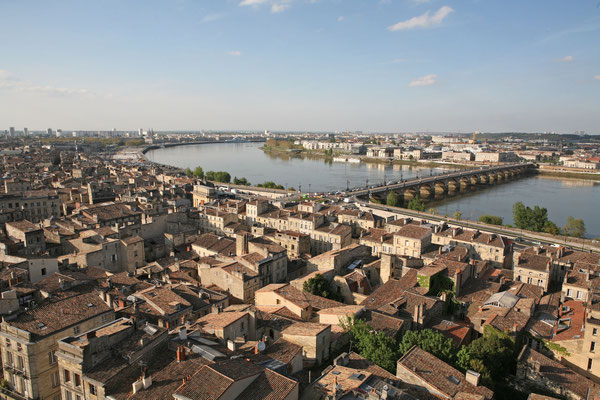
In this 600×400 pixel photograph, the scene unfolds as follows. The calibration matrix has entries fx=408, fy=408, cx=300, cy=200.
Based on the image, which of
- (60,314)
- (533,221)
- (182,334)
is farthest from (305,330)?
(533,221)

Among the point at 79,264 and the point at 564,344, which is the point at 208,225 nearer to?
the point at 79,264

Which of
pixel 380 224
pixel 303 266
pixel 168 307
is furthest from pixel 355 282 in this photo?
pixel 380 224

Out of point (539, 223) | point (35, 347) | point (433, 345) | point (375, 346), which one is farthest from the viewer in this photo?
point (539, 223)

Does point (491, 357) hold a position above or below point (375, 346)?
below

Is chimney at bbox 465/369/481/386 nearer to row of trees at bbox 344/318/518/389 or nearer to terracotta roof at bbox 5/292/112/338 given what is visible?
row of trees at bbox 344/318/518/389

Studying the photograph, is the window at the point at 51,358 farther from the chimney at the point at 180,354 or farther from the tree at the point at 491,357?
the tree at the point at 491,357

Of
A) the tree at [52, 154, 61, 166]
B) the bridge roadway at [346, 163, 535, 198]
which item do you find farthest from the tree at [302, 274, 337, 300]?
the tree at [52, 154, 61, 166]

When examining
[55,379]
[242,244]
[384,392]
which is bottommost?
[55,379]

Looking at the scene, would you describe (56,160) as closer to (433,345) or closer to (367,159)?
(433,345)
